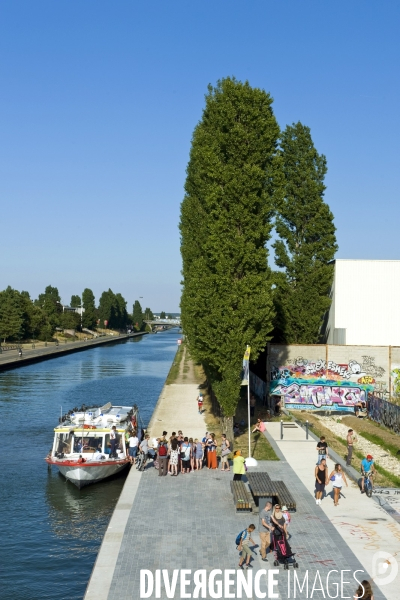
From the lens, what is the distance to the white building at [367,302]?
47750 millimetres

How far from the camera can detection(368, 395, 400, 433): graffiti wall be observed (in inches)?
1426

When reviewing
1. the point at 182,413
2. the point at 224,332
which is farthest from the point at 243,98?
the point at 182,413

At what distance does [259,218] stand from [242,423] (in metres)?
11.1

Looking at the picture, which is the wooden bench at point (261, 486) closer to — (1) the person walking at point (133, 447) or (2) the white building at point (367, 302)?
(1) the person walking at point (133, 447)

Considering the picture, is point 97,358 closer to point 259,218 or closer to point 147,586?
point 259,218

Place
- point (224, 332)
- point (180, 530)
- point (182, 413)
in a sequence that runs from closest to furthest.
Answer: point (180, 530), point (224, 332), point (182, 413)

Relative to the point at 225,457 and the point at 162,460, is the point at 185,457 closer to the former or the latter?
the point at 162,460

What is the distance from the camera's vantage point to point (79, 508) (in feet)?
81.1

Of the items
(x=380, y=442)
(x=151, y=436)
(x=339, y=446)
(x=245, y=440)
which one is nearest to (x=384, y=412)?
(x=380, y=442)

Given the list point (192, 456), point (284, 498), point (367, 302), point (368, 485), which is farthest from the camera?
point (367, 302)

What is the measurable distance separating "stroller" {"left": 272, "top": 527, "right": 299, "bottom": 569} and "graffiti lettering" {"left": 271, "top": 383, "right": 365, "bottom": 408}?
2798cm

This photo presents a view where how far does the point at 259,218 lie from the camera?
107 ft

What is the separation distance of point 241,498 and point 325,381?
24618 mm

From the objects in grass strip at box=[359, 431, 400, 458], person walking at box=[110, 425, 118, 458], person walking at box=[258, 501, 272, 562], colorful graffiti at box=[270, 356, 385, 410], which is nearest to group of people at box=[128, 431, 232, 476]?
person walking at box=[110, 425, 118, 458]
